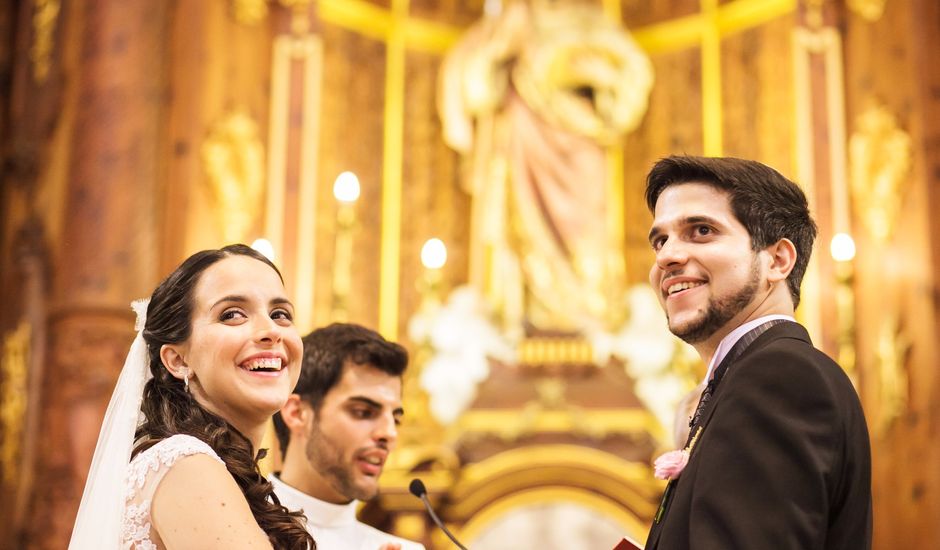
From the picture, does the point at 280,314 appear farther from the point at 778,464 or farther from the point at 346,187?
the point at 346,187

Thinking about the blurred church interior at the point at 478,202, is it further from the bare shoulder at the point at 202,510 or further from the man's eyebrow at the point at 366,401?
the bare shoulder at the point at 202,510

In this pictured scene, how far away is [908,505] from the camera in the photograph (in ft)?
20.3

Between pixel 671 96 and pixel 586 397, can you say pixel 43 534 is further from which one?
pixel 671 96

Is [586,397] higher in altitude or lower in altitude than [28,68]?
lower

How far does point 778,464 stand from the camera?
5.93ft

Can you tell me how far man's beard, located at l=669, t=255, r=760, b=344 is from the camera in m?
2.06

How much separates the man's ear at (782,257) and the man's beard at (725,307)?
4cm

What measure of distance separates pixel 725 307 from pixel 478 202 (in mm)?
5972

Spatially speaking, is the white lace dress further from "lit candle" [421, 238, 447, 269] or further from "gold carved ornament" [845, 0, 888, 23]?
"gold carved ornament" [845, 0, 888, 23]

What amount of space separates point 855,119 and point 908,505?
2438mm

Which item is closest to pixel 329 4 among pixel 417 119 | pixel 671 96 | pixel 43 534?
pixel 417 119

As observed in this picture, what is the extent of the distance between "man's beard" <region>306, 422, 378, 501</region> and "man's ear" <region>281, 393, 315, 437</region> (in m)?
0.06

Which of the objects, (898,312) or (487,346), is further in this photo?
(487,346)

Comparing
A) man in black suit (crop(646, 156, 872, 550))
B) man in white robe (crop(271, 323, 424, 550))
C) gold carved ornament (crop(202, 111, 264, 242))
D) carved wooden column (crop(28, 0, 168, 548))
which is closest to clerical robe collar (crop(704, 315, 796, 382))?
man in black suit (crop(646, 156, 872, 550))
